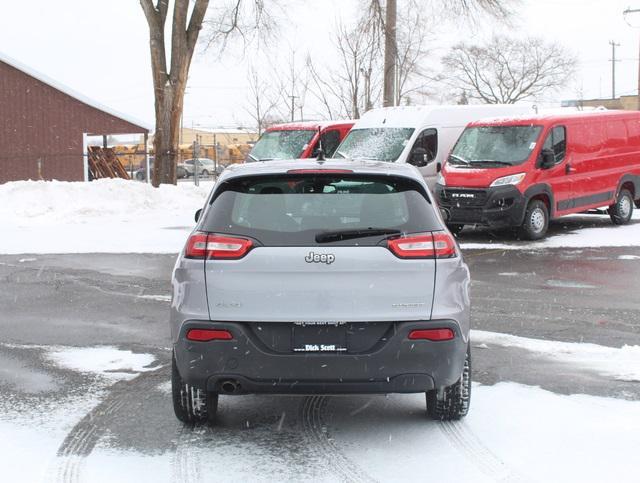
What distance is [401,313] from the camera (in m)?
4.79

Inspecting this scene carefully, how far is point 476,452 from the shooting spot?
490 centimetres

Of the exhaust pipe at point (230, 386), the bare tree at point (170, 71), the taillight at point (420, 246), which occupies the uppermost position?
the bare tree at point (170, 71)

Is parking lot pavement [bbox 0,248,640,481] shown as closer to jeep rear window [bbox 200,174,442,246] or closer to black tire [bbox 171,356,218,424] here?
black tire [bbox 171,356,218,424]

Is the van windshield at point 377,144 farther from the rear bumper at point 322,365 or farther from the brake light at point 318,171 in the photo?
the rear bumper at point 322,365

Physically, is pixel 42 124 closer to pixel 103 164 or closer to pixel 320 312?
pixel 103 164

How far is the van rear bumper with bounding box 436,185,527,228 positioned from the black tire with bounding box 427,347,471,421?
33.7 ft

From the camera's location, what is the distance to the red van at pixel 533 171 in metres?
15.8

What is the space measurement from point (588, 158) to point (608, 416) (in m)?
12.2

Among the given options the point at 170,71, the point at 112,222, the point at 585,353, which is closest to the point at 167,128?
the point at 170,71

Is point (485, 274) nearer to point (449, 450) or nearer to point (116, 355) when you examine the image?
point (116, 355)

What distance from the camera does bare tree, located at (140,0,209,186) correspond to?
2648 centimetres

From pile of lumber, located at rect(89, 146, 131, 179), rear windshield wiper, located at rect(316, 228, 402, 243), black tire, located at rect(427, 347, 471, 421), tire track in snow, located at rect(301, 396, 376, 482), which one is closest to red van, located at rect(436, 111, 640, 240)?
tire track in snow, located at rect(301, 396, 376, 482)

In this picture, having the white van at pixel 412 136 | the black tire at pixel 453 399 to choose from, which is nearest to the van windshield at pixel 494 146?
the white van at pixel 412 136

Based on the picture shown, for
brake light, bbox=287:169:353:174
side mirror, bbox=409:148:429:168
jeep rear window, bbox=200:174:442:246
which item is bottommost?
jeep rear window, bbox=200:174:442:246
